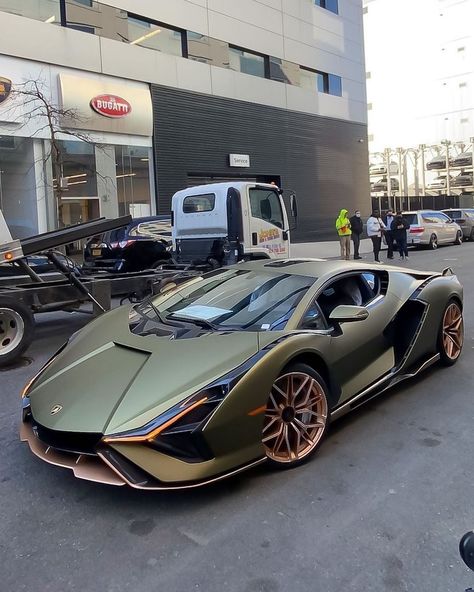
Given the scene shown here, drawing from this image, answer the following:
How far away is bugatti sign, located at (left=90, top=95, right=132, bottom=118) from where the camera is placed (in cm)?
1830

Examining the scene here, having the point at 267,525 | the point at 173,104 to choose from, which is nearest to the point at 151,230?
the point at 173,104

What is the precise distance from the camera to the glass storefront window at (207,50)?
2169cm

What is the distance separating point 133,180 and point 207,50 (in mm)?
6564

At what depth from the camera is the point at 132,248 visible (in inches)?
493

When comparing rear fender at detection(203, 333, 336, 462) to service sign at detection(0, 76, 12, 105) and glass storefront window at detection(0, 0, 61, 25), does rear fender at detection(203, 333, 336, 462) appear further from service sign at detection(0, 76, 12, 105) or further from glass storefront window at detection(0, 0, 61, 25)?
glass storefront window at detection(0, 0, 61, 25)

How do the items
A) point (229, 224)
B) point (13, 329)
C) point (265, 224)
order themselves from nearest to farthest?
point (13, 329), point (229, 224), point (265, 224)

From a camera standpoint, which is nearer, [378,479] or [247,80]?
[378,479]

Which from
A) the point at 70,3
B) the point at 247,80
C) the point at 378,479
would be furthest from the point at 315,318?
the point at 247,80

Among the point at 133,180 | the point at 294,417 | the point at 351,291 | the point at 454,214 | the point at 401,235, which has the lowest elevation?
the point at 294,417

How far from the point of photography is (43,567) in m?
2.58

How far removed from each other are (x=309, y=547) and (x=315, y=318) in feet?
5.56

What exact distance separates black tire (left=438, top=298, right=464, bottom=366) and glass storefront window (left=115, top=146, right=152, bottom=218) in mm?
15515

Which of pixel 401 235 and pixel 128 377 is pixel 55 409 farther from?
pixel 401 235

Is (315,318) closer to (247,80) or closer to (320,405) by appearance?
(320,405)
